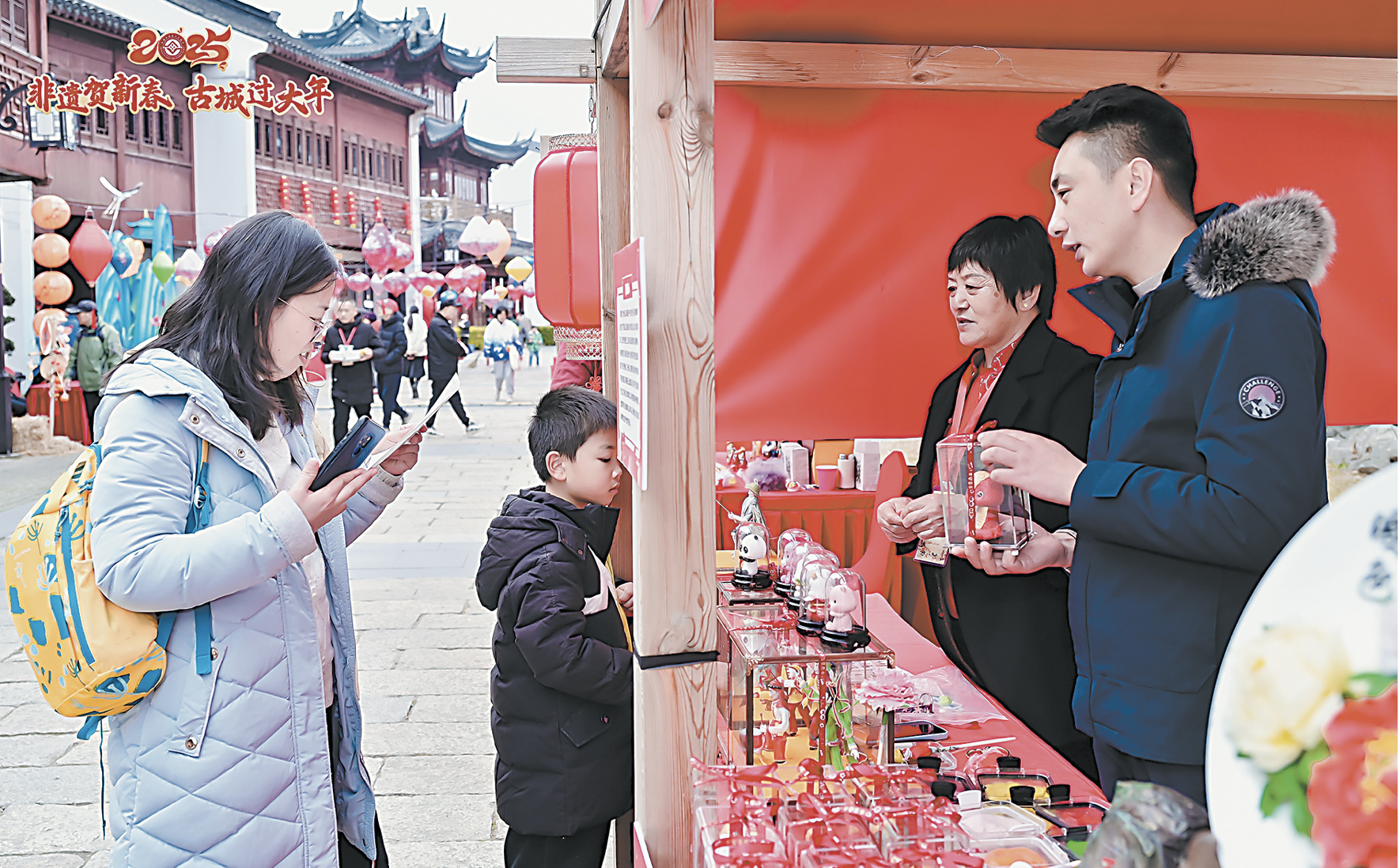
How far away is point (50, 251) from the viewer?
1466 centimetres

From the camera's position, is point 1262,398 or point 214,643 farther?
point 214,643

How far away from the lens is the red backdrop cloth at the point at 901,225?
10.9 ft

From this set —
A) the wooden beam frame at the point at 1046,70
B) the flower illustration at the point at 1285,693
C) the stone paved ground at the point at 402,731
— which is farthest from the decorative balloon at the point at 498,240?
the flower illustration at the point at 1285,693

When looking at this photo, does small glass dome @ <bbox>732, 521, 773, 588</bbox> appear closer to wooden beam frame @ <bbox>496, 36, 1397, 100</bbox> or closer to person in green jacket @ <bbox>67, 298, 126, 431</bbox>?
wooden beam frame @ <bbox>496, 36, 1397, 100</bbox>

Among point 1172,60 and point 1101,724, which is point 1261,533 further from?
point 1172,60

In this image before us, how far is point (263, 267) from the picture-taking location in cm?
202

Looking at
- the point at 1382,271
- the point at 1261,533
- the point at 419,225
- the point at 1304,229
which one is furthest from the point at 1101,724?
the point at 419,225

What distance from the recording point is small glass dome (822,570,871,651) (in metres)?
2.10

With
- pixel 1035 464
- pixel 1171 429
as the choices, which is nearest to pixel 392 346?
pixel 1035 464

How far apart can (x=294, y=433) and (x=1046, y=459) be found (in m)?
1.52

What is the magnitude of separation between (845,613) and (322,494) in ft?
3.44

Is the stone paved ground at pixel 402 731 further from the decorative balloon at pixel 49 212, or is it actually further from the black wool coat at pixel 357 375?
the decorative balloon at pixel 49 212

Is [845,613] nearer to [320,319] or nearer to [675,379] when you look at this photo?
[675,379]

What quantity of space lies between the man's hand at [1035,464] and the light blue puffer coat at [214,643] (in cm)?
124
